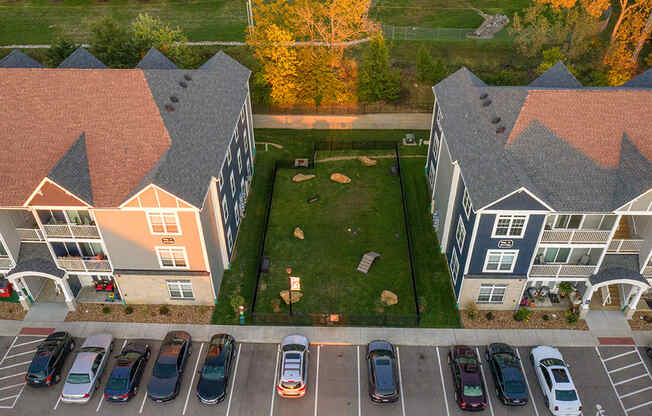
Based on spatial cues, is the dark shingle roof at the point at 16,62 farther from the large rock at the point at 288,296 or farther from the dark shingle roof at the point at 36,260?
the large rock at the point at 288,296

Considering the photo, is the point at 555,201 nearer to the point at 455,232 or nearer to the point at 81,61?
the point at 455,232

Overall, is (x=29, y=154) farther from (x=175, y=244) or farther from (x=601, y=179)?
(x=601, y=179)

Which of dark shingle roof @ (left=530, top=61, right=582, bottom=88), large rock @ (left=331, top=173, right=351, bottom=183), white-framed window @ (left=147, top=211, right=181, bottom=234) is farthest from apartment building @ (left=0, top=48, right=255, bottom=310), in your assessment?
dark shingle roof @ (left=530, top=61, right=582, bottom=88)

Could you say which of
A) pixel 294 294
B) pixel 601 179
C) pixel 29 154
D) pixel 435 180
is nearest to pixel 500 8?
pixel 435 180

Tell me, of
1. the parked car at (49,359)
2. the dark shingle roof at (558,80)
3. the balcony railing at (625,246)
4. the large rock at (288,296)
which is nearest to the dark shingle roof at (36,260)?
the parked car at (49,359)

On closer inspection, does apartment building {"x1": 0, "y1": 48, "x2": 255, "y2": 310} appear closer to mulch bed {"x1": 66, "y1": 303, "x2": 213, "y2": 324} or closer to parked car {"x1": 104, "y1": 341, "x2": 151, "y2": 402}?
mulch bed {"x1": 66, "y1": 303, "x2": 213, "y2": 324}

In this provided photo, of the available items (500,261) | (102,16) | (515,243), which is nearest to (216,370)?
(500,261)
